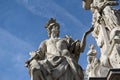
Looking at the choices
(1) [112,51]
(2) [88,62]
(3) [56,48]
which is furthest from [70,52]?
(2) [88,62]

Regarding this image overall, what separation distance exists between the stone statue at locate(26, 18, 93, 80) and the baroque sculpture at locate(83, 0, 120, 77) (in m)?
1.67

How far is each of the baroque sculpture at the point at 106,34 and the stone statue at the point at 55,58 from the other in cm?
167

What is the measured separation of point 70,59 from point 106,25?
17.2 feet

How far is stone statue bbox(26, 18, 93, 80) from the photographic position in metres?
9.55

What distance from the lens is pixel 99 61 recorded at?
13172 mm

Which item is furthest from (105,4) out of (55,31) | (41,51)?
(41,51)

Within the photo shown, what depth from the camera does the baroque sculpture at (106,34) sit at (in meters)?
12.3

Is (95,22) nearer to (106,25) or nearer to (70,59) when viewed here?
(106,25)

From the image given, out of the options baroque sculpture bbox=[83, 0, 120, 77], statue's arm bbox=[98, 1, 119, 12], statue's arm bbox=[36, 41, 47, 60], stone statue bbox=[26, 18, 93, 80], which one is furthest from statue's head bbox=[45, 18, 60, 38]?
statue's arm bbox=[98, 1, 119, 12]

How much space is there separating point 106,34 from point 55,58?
191 inches

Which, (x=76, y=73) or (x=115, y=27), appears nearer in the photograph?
(x=76, y=73)

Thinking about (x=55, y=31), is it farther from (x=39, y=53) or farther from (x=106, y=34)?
(x=106, y=34)

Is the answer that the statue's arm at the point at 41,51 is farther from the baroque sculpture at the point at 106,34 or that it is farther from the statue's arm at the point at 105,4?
the statue's arm at the point at 105,4

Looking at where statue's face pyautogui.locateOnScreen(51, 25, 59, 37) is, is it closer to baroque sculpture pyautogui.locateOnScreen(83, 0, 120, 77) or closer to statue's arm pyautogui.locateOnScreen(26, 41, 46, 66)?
statue's arm pyautogui.locateOnScreen(26, 41, 46, 66)
